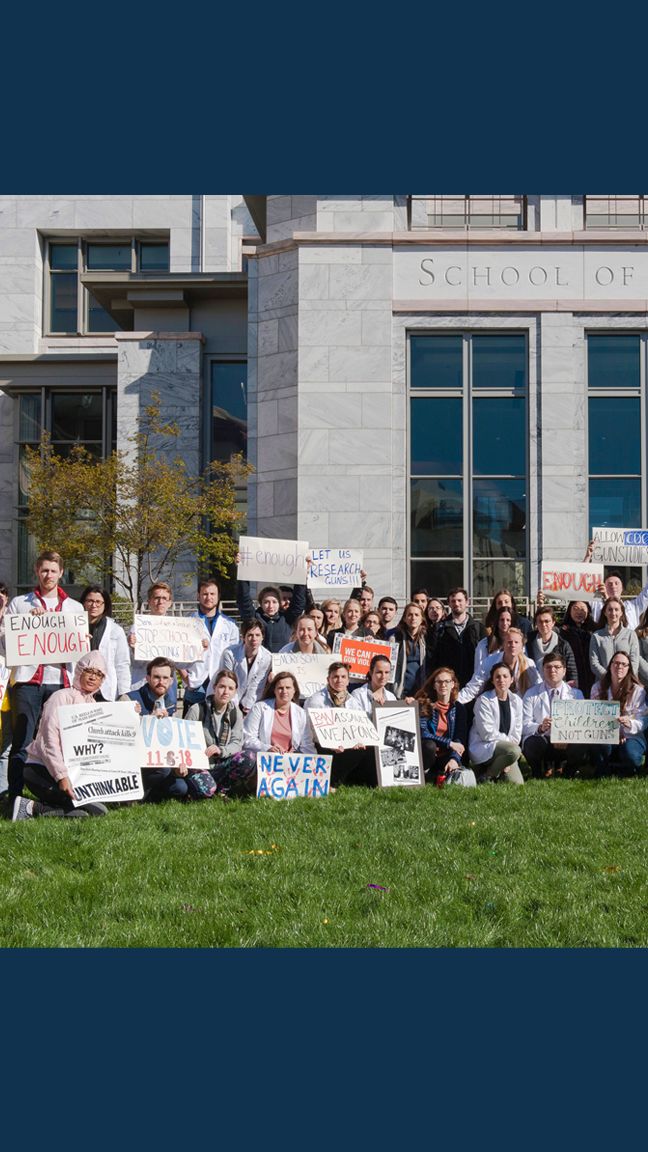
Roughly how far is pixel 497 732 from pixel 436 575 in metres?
11.8

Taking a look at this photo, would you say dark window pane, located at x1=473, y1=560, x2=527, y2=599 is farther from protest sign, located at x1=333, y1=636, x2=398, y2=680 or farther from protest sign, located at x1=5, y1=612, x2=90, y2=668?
protest sign, located at x1=5, y1=612, x2=90, y2=668

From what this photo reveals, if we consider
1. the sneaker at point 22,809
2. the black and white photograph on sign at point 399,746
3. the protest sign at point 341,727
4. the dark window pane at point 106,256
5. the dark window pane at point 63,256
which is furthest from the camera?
the dark window pane at point 63,256

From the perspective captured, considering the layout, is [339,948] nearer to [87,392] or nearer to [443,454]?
[443,454]

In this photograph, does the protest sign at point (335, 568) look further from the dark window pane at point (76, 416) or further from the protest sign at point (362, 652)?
the dark window pane at point (76, 416)

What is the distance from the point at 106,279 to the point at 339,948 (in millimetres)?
25396

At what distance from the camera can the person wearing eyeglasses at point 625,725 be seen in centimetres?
1245

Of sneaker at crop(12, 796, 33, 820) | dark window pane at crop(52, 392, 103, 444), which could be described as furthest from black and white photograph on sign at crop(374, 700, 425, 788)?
dark window pane at crop(52, 392, 103, 444)

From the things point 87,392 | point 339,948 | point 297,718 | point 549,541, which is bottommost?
point 339,948

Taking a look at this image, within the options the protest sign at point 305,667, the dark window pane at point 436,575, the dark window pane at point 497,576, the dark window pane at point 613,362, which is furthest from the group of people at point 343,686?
the dark window pane at point 613,362

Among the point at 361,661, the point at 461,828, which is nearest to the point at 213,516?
the point at 361,661

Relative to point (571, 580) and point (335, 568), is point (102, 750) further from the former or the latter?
point (571, 580)

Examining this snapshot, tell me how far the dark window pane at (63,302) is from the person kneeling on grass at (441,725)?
27.7m

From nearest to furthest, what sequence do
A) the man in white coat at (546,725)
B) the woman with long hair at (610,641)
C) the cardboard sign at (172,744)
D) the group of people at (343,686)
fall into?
the cardboard sign at (172,744) → the group of people at (343,686) → the man in white coat at (546,725) → the woman with long hair at (610,641)

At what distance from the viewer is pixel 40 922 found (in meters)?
7.49
